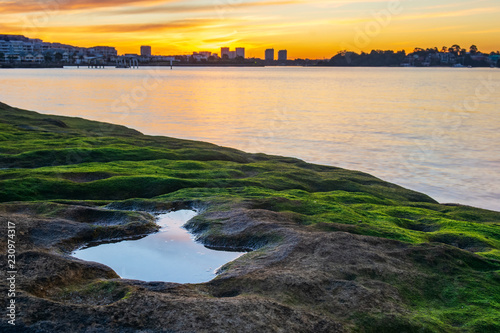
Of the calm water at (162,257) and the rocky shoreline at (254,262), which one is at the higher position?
the rocky shoreline at (254,262)

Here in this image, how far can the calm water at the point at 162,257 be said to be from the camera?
8365 mm

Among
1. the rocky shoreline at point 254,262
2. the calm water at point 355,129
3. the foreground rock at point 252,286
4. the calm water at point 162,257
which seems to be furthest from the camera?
the calm water at point 355,129

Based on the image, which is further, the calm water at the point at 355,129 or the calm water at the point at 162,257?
the calm water at the point at 355,129

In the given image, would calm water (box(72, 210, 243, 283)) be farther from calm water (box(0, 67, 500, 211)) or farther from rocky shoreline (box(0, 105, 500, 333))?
calm water (box(0, 67, 500, 211))

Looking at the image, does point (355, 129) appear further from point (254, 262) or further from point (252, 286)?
point (252, 286)

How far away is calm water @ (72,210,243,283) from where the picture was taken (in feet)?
27.4

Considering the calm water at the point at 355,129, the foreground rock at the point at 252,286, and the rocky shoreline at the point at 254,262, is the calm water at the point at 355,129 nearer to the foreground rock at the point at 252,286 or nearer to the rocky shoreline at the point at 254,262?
the rocky shoreline at the point at 254,262

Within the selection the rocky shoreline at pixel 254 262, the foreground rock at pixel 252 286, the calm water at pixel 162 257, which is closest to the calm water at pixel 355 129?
the rocky shoreline at pixel 254 262

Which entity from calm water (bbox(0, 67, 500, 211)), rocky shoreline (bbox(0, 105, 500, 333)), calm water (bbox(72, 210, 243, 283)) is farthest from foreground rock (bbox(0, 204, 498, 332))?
calm water (bbox(0, 67, 500, 211))

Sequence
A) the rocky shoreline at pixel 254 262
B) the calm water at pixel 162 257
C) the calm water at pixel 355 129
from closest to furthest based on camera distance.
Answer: the rocky shoreline at pixel 254 262 < the calm water at pixel 162 257 < the calm water at pixel 355 129

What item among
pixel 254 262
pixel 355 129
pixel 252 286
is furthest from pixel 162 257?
pixel 355 129

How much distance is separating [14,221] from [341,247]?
6.33m

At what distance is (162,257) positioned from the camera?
9.29 m

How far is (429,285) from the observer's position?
772 cm
